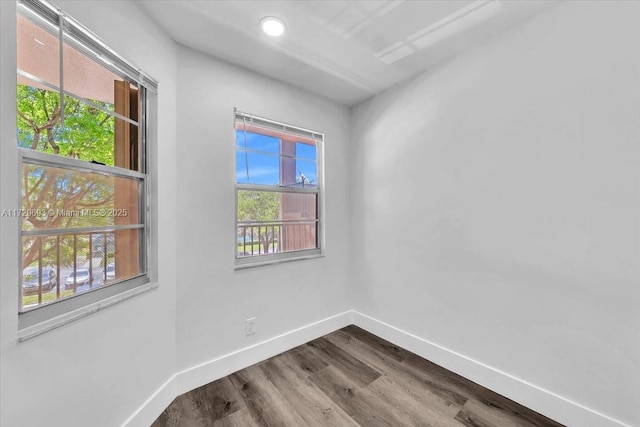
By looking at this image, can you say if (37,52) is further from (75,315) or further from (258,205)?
(258,205)

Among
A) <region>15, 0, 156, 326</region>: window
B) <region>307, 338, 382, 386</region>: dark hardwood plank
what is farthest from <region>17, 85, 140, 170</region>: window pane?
<region>307, 338, 382, 386</region>: dark hardwood plank

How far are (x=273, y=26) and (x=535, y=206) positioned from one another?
2.07m

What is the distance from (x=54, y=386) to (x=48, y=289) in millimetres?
400

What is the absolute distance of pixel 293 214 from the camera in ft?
8.38

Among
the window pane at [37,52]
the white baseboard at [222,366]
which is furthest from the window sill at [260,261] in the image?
the window pane at [37,52]

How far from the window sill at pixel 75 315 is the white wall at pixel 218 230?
362 mm

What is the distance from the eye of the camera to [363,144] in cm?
276

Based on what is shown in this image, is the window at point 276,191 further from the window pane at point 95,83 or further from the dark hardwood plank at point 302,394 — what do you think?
→ the dark hardwood plank at point 302,394

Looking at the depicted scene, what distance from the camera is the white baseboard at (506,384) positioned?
1.42 meters

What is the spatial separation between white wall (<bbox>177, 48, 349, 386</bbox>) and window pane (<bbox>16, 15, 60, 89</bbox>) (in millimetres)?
691

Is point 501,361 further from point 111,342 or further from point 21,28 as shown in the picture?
point 21,28

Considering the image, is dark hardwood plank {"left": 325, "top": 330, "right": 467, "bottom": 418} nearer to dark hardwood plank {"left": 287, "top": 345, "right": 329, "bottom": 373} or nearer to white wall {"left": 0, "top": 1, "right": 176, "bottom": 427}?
dark hardwood plank {"left": 287, "top": 345, "right": 329, "bottom": 373}

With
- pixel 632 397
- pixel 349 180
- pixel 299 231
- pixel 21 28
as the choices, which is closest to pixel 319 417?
pixel 299 231

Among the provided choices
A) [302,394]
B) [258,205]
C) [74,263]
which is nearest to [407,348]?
[302,394]
